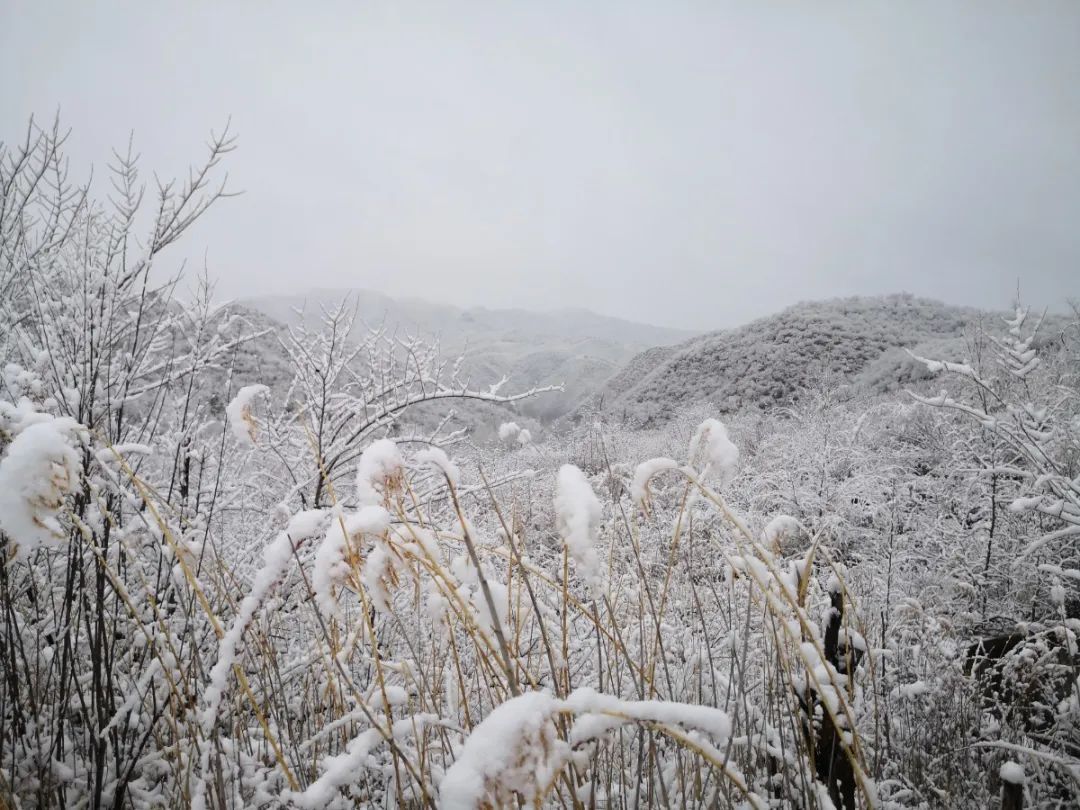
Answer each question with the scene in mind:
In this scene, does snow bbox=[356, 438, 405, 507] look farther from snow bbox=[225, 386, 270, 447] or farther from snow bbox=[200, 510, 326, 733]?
snow bbox=[225, 386, 270, 447]

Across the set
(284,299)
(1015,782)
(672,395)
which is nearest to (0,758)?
(1015,782)

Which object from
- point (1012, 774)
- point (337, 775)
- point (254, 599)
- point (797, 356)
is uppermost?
point (797, 356)

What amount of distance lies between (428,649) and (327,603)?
3.17m

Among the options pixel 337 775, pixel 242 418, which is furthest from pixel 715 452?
pixel 242 418

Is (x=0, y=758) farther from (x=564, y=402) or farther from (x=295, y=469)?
(x=564, y=402)

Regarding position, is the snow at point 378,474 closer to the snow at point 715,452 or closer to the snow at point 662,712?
the snow at point 662,712

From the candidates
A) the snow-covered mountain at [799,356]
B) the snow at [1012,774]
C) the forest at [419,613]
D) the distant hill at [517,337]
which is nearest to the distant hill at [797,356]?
the snow-covered mountain at [799,356]

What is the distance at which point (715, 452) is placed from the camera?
42.8 inches

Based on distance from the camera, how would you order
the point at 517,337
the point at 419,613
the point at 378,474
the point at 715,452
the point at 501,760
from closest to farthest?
the point at 501,760 → the point at 378,474 → the point at 715,452 → the point at 419,613 → the point at 517,337

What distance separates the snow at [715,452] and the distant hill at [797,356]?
18.5 meters

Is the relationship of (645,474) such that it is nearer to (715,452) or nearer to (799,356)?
(715,452)

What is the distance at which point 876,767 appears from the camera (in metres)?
1.37

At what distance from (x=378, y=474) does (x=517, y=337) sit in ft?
290

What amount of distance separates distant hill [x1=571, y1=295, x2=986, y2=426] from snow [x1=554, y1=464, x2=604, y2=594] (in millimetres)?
19019
